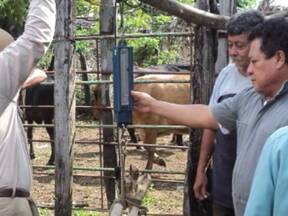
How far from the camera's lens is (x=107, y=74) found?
5715mm

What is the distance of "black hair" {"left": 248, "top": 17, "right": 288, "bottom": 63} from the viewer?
7.88ft

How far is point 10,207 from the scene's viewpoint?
9.34ft

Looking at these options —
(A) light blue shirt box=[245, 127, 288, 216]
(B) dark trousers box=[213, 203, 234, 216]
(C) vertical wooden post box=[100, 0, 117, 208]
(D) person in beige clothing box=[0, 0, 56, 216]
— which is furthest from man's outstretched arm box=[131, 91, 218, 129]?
(C) vertical wooden post box=[100, 0, 117, 208]

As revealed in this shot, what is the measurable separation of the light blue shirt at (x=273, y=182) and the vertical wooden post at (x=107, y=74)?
3882 millimetres

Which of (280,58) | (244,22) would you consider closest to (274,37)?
(280,58)

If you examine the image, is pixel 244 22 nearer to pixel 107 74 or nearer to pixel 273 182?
pixel 273 182

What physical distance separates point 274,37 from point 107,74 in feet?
11.1

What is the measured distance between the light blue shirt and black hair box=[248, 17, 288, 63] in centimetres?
81

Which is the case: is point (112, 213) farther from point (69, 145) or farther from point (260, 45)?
point (69, 145)

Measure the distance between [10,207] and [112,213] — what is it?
47cm

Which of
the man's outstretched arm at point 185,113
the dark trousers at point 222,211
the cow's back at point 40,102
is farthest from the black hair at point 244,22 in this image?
the cow's back at point 40,102

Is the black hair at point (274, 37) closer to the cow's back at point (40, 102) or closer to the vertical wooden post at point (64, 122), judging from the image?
the vertical wooden post at point (64, 122)

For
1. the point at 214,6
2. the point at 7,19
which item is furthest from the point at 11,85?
the point at 7,19

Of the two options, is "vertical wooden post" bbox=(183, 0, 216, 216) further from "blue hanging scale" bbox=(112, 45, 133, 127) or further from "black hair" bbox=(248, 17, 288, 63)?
"black hair" bbox=(248, 17, 288, 63)
